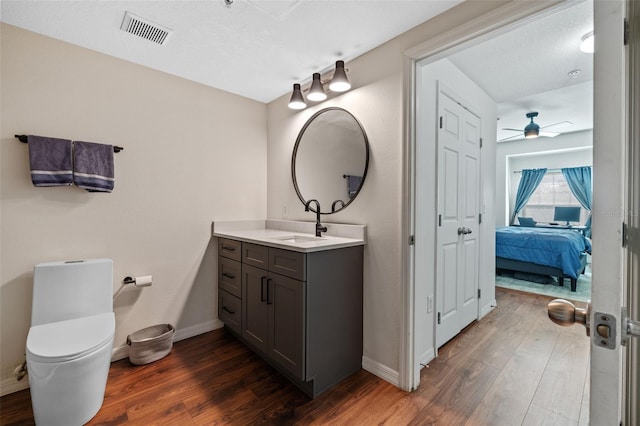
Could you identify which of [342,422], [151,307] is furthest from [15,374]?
[342,422]

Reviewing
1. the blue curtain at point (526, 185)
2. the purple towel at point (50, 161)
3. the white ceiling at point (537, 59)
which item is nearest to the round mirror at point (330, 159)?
the white ceiling at point (537, 59)

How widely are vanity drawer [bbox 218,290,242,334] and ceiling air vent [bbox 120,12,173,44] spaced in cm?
200

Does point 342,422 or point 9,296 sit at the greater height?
point 9,296

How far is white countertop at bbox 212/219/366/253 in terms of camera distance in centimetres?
181

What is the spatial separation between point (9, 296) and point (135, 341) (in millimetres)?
797

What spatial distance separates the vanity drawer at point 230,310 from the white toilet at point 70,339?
842 mm

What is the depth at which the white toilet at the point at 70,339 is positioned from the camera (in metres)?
1.39

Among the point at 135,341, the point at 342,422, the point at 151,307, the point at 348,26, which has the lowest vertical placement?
the point at 342,422

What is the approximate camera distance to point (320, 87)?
2117 millimetres

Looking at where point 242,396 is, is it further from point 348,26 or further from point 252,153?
point 348,26

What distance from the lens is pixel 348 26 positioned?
5.76 ft

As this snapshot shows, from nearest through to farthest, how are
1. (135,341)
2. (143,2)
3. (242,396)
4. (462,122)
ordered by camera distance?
(143,2) < (242,396) < (135,341) < (462,122)

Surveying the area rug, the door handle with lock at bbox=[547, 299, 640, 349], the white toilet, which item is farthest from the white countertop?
the area rug

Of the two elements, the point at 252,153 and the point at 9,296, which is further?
the point at 252,153
